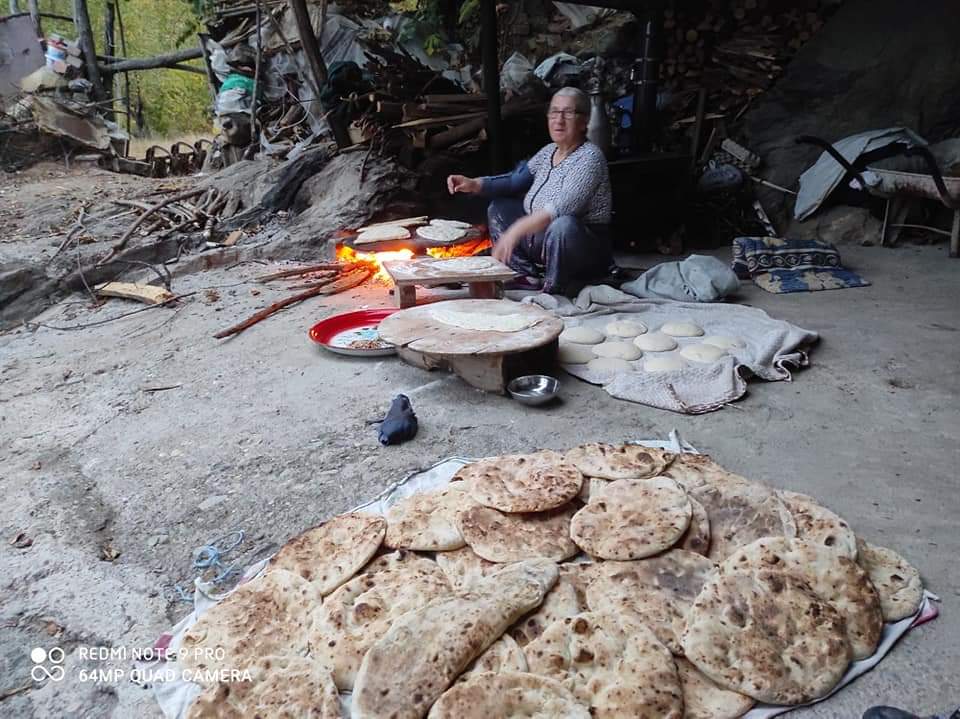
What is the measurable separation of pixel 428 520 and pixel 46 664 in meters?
1.00

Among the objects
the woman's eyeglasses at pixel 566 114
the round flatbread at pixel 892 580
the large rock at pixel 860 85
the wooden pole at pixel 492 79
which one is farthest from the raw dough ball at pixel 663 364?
the large rock at pixel 860 85

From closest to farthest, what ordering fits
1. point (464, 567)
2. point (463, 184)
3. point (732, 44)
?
point (464, 567)
point (463, 184)
point (732, 44)

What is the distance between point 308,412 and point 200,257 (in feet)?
10.7

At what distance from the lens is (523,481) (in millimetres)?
1877

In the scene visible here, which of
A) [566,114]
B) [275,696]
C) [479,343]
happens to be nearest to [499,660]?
[275,696]

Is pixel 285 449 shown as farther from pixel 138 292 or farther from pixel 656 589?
pixel 138 292

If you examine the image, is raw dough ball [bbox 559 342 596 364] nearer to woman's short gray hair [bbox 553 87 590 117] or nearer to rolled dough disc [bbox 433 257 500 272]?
rolled dough disc [bbox 433 257 500 272]

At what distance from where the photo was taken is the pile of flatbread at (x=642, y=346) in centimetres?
296

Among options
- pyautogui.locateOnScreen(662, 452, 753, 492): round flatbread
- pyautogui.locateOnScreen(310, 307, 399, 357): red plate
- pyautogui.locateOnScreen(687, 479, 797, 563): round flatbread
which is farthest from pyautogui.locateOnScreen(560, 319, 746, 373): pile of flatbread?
pyautogui.locateOnScreen(687, 479, 797, 563): round flatbread

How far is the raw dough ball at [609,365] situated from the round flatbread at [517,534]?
125 centimetres

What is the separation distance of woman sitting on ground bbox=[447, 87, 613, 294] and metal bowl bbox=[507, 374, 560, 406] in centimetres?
133

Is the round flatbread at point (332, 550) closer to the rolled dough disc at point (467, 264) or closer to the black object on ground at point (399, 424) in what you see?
the black object on ground at point (399, 424)

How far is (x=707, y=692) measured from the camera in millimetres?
1302

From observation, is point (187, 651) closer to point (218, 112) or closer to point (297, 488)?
point (297, 488)
